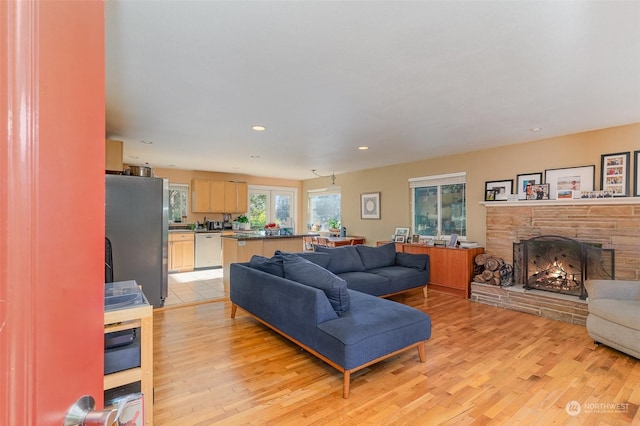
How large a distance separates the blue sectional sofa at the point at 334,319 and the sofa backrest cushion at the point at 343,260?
1.30 metres

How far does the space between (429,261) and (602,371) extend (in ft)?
8.48

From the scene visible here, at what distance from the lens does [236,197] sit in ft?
26.3

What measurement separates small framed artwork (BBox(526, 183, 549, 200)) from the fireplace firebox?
555mm

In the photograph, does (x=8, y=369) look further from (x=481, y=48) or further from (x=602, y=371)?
(x=602, y=371)

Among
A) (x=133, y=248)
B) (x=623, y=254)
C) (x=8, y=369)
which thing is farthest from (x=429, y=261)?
(x=8, y=369)

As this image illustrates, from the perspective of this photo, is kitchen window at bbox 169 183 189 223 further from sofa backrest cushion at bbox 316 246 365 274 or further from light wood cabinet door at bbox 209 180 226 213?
sofa backrest cushion at bbox 316 246 365 274

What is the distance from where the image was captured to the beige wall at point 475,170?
12.9ft

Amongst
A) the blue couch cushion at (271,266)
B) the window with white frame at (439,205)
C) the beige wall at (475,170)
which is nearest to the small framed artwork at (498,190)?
the beige wall at (475,170)

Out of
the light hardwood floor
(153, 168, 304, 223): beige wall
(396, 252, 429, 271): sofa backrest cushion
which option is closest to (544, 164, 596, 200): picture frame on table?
the light hardwood floor

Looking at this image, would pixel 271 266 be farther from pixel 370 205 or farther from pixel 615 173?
pixel 615 173

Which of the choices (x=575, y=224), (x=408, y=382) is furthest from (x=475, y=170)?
(x=408, y=382)

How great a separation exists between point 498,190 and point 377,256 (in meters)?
2.16

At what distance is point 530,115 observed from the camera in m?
3.43

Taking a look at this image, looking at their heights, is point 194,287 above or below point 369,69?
below
